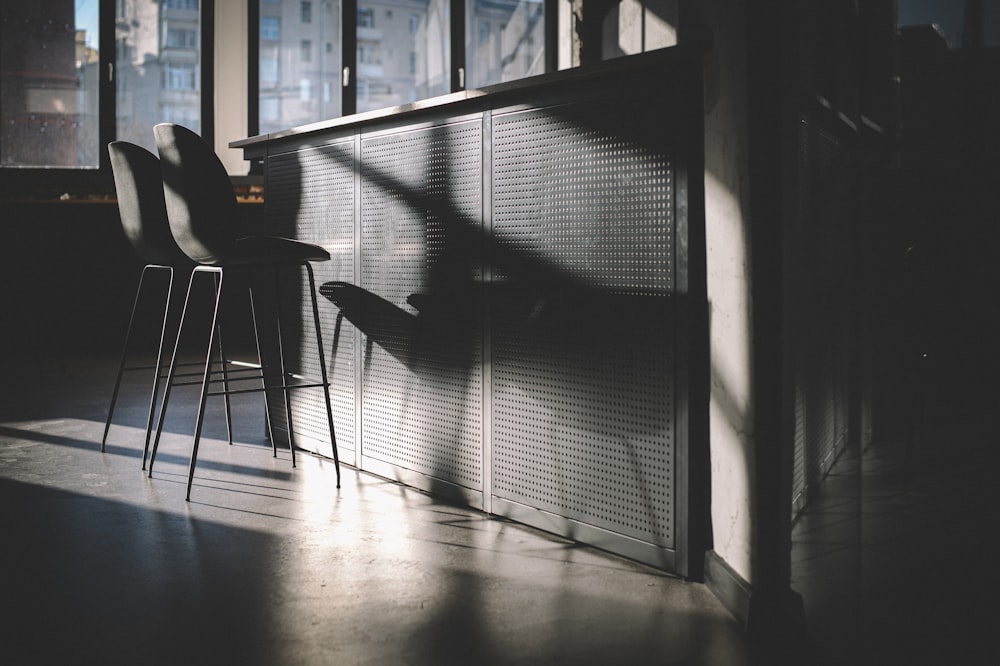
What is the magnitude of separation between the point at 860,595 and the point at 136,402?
4.37 metres

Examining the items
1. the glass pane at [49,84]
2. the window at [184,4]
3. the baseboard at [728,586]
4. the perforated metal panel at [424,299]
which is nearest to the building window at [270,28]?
the window at [184,4]

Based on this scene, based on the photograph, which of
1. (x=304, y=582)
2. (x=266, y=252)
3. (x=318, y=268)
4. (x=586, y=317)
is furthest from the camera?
(x=318, y=268)

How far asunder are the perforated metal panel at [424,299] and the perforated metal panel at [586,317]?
13cm

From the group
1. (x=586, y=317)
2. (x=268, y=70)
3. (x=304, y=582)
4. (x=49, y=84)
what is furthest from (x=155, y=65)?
(x=304, y=582)

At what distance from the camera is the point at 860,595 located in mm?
1539

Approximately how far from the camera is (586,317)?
2.43m

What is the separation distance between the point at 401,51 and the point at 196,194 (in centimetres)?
652

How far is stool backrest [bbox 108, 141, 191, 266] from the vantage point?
3.30 metres

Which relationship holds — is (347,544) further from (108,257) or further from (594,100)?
(108,257)

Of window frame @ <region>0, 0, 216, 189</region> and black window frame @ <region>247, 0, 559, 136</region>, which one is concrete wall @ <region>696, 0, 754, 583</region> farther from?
window frame @ <region>0, 0, 216, 189</region>

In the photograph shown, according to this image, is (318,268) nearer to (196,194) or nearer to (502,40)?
(196,194)

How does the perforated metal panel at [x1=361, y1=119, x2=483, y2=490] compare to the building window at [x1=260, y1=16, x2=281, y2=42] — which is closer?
the perforated metal panel at [x1=361, y1=119, x2=483, y2=490]

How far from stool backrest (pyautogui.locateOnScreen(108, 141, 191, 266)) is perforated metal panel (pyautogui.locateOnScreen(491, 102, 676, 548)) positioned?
1.42 meters

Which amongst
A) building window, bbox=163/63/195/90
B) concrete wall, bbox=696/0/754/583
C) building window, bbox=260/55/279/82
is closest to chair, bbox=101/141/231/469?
concrete wall, bbox=696/0/754/583
